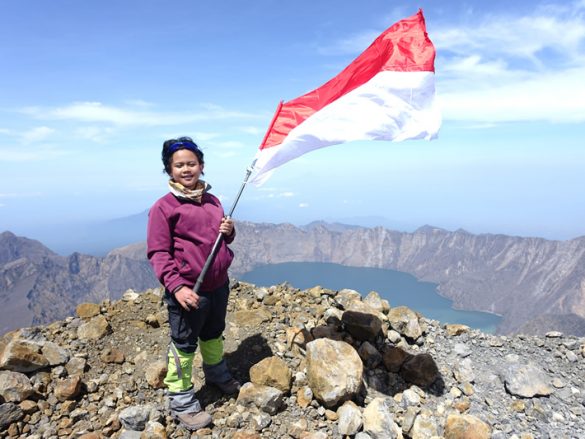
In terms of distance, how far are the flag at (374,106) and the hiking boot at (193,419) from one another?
3.63 m

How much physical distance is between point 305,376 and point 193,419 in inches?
78.4

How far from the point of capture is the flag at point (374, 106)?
5.73 meters

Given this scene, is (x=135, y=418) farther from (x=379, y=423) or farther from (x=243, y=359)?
(x=379, y=423)

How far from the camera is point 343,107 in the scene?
5.93 meters

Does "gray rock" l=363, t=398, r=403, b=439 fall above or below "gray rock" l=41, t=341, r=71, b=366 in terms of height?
below

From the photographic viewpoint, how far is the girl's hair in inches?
195

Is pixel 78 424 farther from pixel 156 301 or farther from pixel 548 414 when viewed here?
pixel 548 414

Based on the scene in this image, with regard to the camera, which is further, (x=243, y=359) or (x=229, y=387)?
(x=243, y=359)

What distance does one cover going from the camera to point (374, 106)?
589 centimetres

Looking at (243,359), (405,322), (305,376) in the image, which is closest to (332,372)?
(305,376)

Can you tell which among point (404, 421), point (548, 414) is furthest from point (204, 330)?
point (548, 414)

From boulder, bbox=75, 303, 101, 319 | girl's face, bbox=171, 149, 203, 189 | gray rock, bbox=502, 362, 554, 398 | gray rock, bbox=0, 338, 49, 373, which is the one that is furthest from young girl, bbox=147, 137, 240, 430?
gray rock, bbox=502, 362, 554, 398

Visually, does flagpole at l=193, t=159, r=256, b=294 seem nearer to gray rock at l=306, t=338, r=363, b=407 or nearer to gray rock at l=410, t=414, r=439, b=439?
gray rock at l=306, t=338, r=363, b=407

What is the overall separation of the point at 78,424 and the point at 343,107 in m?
6.22
